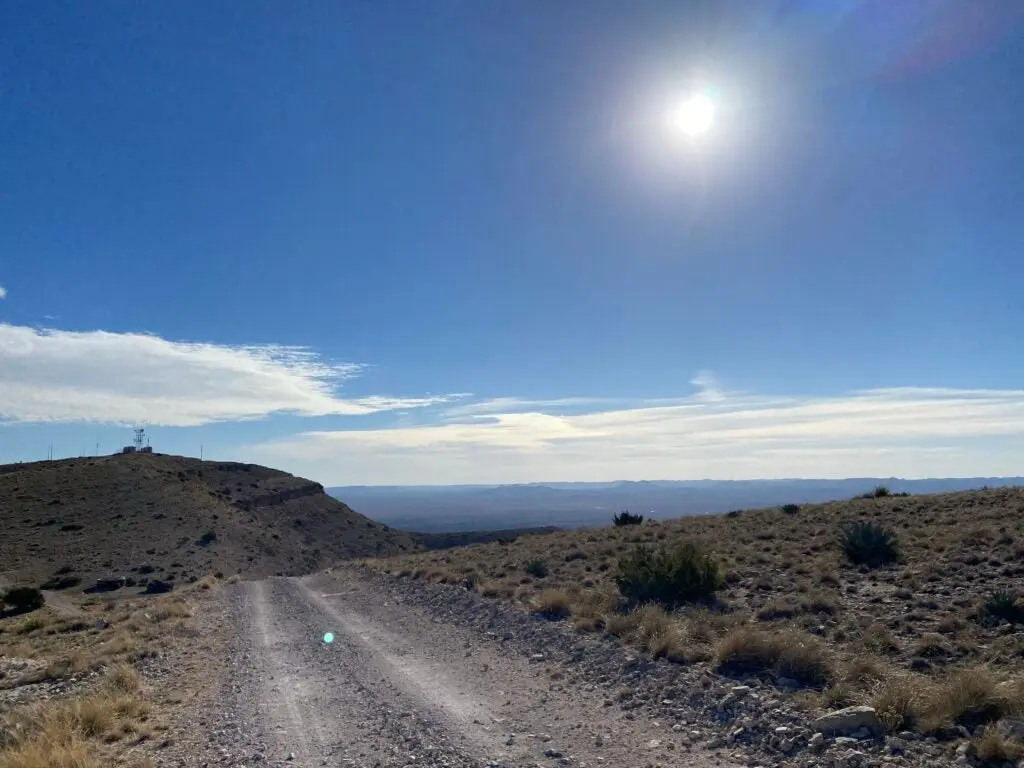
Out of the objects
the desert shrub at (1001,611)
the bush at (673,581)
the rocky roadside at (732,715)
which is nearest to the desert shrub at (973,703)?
the rocky roadside at (732,715)

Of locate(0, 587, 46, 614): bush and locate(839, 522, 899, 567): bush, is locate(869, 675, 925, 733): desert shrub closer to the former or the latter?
locate(839, 522, 899, 567): bush

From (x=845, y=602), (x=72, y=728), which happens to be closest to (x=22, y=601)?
(x=72, y=728)

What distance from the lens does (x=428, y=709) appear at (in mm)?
9477

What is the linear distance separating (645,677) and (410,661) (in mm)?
4987

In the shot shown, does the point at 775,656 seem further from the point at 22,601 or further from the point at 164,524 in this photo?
the point at 164,524

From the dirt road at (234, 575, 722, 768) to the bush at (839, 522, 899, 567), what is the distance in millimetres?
10534

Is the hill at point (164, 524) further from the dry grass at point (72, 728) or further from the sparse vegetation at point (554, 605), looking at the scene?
the dry grass at point (72, 728)

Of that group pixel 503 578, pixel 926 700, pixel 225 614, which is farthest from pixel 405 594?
pixel 926 700

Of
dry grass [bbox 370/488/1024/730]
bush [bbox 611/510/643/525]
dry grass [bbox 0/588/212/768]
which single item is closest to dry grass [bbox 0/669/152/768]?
dry grass [bbox 0/588/212/768]

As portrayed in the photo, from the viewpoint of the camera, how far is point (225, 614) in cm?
2322

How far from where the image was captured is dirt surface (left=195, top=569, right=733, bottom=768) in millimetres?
7707

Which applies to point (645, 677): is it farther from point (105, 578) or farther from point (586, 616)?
point (105, 578)

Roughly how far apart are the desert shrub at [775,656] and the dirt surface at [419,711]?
197 cm

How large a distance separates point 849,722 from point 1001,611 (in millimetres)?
6482
